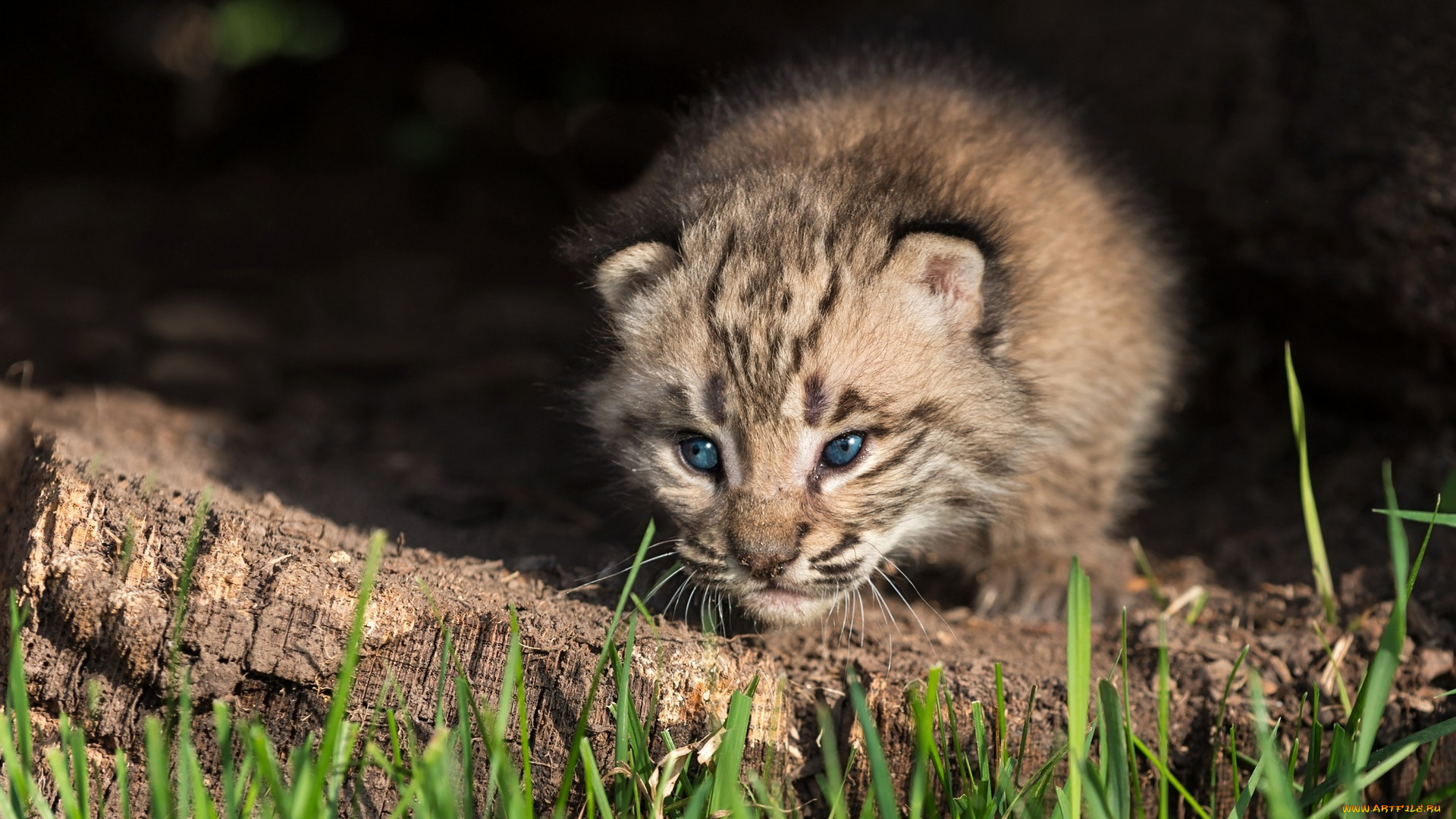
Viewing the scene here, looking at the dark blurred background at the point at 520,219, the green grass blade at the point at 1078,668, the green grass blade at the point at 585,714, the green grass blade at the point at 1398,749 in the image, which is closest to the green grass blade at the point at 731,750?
the green grass blade at the point at 585,714

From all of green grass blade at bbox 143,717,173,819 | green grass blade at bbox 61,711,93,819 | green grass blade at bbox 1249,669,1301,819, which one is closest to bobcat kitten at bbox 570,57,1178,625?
green grass blade at bbox 1249,669,1301,819

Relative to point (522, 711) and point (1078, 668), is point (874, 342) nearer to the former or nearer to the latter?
point (1078, 668)

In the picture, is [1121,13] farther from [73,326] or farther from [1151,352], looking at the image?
[73,326]

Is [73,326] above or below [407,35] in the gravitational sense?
below

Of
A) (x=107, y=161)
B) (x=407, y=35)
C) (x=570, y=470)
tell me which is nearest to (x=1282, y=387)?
(x=570, y=470)

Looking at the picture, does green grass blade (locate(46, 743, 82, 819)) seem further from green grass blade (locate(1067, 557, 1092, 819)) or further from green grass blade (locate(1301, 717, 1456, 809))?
green grass blade (locate(1301, 717, 1456, 809))

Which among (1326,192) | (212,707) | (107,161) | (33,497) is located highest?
(107,161)

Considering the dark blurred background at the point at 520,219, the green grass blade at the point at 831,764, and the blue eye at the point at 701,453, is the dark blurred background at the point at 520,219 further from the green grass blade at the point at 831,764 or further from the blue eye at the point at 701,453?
the green grass blade at the point at 831,764
